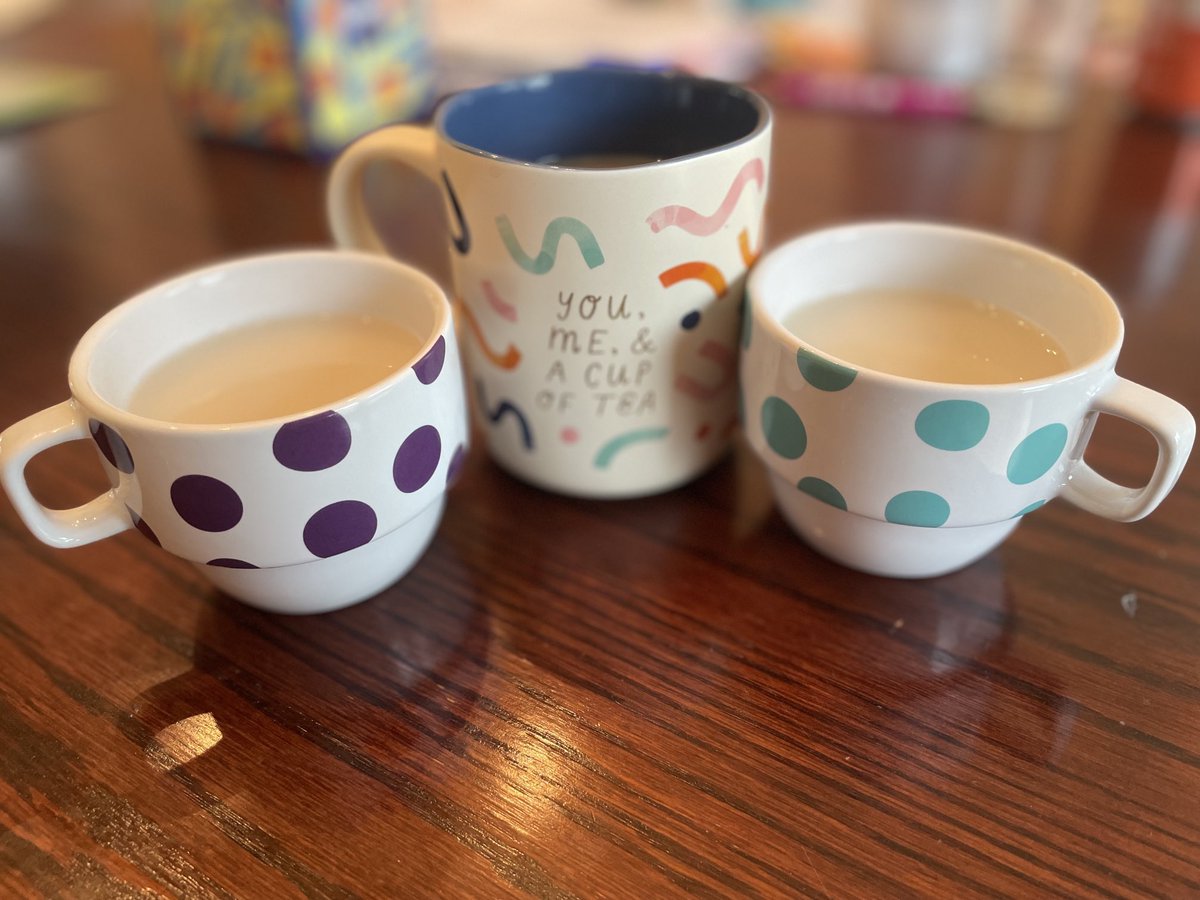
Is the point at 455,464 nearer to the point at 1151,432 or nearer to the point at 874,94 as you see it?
the point at 1151,432

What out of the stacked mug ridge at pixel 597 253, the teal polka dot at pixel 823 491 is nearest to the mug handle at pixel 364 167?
the stacked mug ridge at pixel 597 253

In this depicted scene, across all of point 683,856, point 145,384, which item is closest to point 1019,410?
point 683,856

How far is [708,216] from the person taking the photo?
37 centimetres

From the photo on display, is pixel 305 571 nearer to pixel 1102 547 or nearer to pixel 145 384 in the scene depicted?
pixel 145 384

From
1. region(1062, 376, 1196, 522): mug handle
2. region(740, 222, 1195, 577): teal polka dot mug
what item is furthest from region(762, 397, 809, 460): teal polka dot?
region(1062, 376, 1196, 522): mug handle

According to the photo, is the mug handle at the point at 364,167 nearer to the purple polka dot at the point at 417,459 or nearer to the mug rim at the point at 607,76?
the mug rim at the point at 607,76

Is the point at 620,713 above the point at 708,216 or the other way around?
the other way around

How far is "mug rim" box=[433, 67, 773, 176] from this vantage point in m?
0.36

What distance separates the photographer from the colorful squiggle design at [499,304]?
40cm

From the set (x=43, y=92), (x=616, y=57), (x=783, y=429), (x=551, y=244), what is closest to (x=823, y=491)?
(x=783, y=429)

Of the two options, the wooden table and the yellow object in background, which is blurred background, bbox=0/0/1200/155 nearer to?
the yellow object in background

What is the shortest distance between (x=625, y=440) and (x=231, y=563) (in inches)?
6.8

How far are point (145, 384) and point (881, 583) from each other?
1.02 ft

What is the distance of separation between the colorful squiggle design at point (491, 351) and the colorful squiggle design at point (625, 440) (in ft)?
0.18
